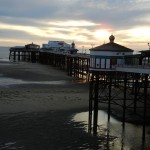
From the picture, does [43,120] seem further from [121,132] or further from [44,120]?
[121,132]

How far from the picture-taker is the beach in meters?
24.5

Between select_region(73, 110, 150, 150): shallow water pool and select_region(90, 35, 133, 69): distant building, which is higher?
select_region(90, 35, 133, 69): distant building

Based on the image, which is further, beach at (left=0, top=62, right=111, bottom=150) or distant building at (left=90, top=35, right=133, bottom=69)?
distant building at (left=90, top=35, right=133, bottom=69)

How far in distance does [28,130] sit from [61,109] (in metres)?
8.89

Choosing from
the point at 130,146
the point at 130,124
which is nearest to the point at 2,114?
the point at 130,124

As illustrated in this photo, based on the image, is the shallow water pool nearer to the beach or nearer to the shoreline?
the shoreline

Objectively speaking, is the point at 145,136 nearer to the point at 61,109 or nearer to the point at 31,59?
the point at 61,109

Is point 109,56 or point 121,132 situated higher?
point 109,56

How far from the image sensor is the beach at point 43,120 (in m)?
24.5

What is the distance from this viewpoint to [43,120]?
31188 millimetres

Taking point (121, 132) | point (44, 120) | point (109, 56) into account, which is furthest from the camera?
point (109, 56)

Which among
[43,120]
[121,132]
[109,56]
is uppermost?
[109,56]

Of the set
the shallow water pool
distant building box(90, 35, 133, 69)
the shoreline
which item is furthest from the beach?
distant building box(90, 35, 133, 69)

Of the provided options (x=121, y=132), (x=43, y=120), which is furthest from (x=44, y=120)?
(x=121, y=132)
